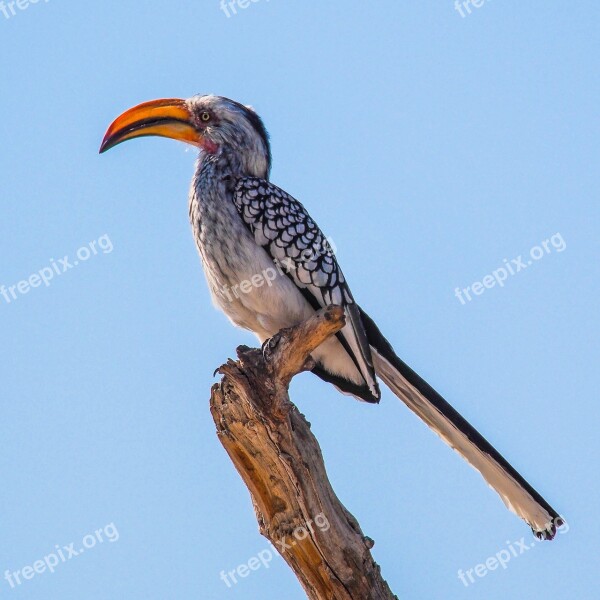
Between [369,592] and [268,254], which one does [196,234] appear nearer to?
[268,254]

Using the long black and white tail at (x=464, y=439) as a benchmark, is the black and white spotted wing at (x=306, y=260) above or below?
above

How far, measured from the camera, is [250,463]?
4930 mm

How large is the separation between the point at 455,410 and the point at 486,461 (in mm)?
354

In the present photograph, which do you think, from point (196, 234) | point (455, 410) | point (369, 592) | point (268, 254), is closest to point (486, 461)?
point (455, 410)

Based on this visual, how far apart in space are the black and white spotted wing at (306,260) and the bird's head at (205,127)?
0.64m

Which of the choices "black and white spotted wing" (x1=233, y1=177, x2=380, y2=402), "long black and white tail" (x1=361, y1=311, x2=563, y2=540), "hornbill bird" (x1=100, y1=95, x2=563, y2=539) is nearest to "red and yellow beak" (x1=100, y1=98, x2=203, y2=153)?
"hornbill bird" (x1=100, y1=95, x2=563, y2=539)

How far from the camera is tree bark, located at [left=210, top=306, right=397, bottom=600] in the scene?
4.76 metres

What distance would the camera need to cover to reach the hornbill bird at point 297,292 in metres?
5.68

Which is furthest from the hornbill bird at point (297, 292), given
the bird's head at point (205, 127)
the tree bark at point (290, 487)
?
the tree bark at point (290, 487)

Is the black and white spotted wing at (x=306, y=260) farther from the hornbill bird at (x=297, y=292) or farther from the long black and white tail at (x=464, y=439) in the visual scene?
the long black and white tail at (x=464, y=439)

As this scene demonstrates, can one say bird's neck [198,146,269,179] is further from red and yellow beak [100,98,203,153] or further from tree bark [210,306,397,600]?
tree bark [210,306,397,600]

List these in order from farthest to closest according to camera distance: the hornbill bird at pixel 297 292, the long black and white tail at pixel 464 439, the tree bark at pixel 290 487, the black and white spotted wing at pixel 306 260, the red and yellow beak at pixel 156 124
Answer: the red and yellow beak at pixel 156 124
the black and white spotted wing at pixel 306 260
the hornbill bird at pixel 297 292
the long black and white tail at pixel 464 439
the tree bark at pixel 290 487

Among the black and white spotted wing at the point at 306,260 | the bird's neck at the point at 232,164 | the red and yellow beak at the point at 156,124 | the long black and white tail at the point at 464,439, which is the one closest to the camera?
the long black and white tail at the point at 464,439

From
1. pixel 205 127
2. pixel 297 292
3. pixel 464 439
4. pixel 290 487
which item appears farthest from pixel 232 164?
pixel 290 487
